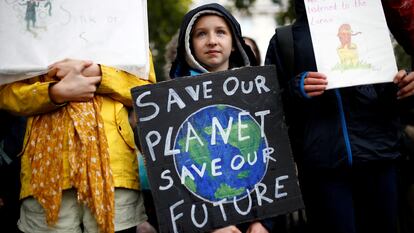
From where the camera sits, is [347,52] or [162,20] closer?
[347,52]

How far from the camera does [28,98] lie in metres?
2.15

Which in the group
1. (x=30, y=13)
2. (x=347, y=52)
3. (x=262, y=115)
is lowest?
(x=262, y=115)

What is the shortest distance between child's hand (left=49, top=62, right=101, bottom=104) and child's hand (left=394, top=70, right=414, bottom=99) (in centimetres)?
137

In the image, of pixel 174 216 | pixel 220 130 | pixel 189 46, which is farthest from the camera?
pixel 189 46

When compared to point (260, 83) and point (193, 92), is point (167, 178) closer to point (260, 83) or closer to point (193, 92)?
point (193, 92)

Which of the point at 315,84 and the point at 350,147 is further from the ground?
the point at 315,84

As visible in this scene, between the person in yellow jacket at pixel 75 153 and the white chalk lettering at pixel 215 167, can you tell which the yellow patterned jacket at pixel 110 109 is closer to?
the person in yellow jacket at pixel 75 153

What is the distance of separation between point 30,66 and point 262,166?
3.77ft

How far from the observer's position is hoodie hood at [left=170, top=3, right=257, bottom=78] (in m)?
2.54

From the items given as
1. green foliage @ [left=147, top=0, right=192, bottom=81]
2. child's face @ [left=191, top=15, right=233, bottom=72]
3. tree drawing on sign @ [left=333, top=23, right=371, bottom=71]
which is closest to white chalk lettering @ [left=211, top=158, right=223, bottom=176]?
child's face @ [left=191, top=15, right=233, bottom=72]

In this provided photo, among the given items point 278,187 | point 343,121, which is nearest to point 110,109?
point 278,187

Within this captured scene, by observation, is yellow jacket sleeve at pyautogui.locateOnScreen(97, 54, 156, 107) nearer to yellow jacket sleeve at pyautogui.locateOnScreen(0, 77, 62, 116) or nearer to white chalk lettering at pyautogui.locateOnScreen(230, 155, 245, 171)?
yellow jacket sleeve at pyautogui.locateOnScreen(0, 77, 62, 116)

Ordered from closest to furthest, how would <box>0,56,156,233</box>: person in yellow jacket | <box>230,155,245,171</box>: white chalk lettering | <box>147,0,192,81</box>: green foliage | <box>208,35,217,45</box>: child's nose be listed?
<box>0,56,156,233</box>: person in yellow jacket → <box>230,155,245,171</box>: white chalk lettering → <box>208,35,217,45</box>: child's nose → <box>147,0,192,81</box>: green foliage

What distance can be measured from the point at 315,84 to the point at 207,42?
63 centimetres
